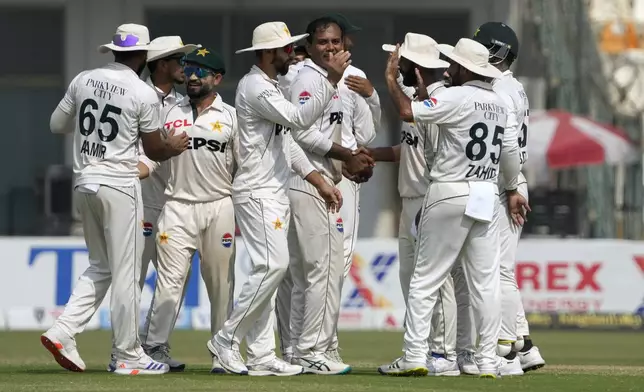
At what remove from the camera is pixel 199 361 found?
44.7 ft

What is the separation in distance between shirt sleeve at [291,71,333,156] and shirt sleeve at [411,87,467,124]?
0.86 meters

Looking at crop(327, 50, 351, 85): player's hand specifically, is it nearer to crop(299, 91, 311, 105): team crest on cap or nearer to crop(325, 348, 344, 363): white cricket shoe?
crop(299, 91, 311, 105): team crest on cap

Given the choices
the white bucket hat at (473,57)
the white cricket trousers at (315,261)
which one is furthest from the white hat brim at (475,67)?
the white cricket trousers at (315,261)

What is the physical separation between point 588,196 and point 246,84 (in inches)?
612

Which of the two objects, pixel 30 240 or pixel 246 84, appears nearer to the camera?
pixel 246 84

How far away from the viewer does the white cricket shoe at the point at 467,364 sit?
428 inches

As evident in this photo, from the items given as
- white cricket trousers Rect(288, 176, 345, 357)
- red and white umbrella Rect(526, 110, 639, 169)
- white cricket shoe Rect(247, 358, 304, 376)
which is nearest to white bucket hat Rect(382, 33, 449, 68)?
white cricket trousers Rect(288, 176, 345, 357)

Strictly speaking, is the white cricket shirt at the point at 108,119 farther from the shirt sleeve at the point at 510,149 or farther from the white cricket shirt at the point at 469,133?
the shirt sleeve at the point at 510,149

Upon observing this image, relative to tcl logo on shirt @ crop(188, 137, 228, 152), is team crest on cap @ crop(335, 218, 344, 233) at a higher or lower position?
lower

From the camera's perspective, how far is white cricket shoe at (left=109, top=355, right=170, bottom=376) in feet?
34.0

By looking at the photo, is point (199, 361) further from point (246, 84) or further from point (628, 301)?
point (628, 301)

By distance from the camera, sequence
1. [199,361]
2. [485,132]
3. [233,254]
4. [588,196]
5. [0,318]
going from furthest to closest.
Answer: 1. [588,196]
2. [0,318]
3. [199,361]
4. [233,254]
5. [485,132]

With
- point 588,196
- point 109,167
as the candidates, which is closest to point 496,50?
point 109,167

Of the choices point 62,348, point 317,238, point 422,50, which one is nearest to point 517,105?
point 422,50
